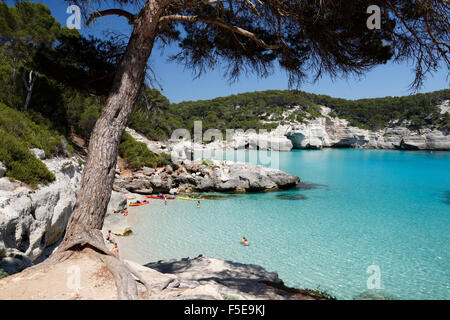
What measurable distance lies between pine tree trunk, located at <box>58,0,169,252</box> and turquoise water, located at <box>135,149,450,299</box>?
191 inches

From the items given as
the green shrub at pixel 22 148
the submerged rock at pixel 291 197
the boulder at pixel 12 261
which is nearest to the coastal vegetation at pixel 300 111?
the submerged rock at pixel 291 197

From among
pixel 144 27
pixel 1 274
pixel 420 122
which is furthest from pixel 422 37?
pixel 420 122

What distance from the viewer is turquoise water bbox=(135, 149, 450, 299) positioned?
6.04m

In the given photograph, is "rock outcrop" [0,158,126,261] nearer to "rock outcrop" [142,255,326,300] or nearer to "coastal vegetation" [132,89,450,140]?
"rock outcrop" [142,255,326,300]

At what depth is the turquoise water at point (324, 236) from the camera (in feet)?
19.8

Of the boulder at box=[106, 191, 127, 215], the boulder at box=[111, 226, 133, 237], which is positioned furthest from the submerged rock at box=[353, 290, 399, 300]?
the boulder at box=[106, 191, 127, 215]

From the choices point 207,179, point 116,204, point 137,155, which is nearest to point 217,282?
point 116,204

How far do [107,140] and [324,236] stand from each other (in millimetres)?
8327

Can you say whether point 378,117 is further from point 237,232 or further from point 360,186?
point 237,232

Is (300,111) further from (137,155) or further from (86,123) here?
(86,123)

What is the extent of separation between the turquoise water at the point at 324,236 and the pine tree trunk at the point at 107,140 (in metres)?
4.85

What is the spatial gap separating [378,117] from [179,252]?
57.1m

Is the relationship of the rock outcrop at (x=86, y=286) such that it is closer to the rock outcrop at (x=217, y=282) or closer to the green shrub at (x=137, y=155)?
the rock outcrop at (x=217, y=282)
